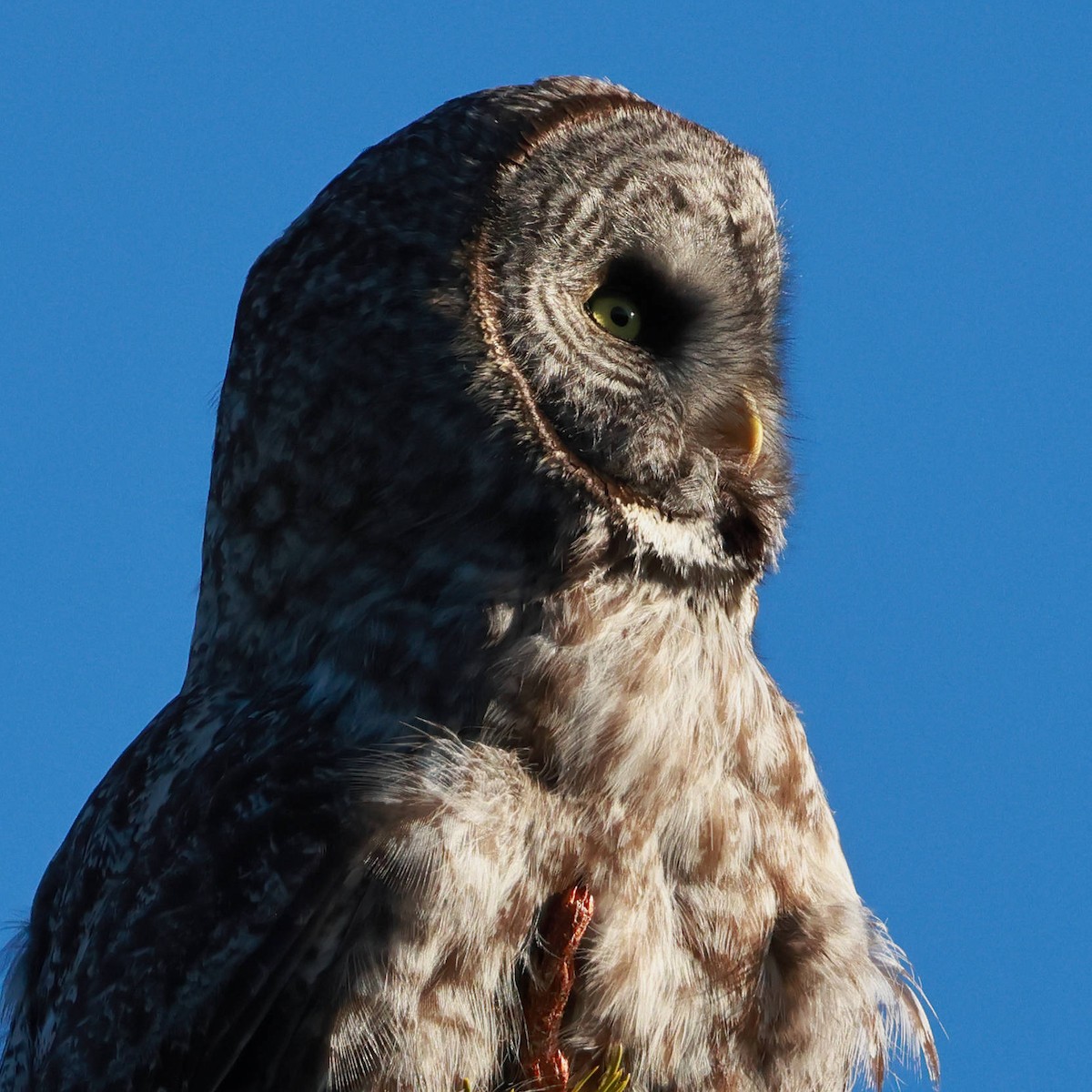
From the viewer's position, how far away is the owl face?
3.85 m

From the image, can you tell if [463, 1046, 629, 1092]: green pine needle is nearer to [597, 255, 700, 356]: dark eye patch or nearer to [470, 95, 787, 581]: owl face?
[470, 95, 787, 581]: owl face

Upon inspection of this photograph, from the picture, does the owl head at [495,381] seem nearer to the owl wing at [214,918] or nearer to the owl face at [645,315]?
the owl face at [645,315]

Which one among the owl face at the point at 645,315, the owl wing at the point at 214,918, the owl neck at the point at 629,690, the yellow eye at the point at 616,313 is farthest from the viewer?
the yellow eye at the point at 616,313

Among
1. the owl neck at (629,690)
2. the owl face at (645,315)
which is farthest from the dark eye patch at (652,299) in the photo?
the owl neck at (629,690)

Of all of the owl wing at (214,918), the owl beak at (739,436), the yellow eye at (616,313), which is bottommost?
the owl wing at (214,918)

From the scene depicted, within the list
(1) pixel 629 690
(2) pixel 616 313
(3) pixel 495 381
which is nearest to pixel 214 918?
(1) pixel 629 690

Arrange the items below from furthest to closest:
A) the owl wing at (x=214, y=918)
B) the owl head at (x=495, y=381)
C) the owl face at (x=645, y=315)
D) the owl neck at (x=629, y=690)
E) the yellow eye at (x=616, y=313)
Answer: the yellow eye at (x=616, y=313) < the owl face at (x=645, y=315) < the owl head at (x=495, y=381) < the owl neck at (x=629, y=690) < the owl wing at (x=214, y=918)

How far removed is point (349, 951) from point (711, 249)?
199 centimetres

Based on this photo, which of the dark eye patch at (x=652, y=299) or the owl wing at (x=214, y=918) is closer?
the owl wing at (x=214, y=918)

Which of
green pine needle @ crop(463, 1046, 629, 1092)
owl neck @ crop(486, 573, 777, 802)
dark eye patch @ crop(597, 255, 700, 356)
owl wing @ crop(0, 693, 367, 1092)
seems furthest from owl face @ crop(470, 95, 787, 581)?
green pine needle @ crop(463, 1046, 629, 1092)

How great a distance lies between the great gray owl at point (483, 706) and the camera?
3293 mm

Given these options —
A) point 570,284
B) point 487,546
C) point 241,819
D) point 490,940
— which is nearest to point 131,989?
point 241,819

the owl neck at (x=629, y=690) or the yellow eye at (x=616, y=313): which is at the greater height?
the yellow eye at (x=616, y=313)

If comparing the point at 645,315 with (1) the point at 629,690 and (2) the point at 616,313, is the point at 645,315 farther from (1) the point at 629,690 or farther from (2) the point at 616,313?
(1) the point at 629,690
